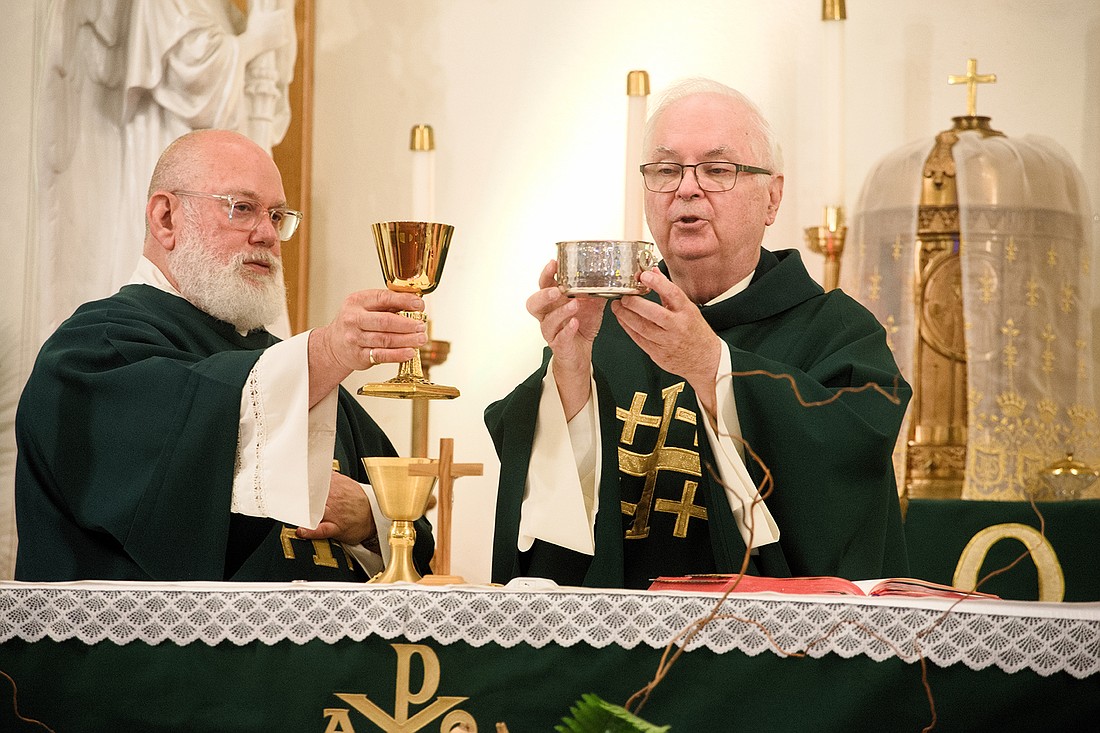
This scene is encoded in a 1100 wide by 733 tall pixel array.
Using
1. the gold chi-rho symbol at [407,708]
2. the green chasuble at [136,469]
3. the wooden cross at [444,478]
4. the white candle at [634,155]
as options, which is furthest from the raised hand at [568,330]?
the white candle at [634,155]

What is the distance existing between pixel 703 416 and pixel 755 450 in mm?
159

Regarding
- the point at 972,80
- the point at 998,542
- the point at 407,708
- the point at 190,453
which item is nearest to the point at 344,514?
the point at 190,453

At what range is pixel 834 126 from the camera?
17.6 feet

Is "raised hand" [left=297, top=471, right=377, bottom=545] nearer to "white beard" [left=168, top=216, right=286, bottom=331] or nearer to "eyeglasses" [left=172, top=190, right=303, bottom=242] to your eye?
"white beard" [left=168, top=216, right=286, bottom=331]

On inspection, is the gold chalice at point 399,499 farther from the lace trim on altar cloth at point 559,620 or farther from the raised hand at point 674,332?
the raised hand at point 674,332

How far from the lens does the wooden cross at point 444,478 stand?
266cm

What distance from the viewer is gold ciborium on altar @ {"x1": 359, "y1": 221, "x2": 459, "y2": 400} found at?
2.68 meters

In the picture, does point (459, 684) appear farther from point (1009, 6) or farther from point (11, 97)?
point (1009, 6)

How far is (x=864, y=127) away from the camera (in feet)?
19.1

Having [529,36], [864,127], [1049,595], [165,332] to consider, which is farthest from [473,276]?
[1049,595]

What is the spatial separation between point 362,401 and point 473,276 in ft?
2.62

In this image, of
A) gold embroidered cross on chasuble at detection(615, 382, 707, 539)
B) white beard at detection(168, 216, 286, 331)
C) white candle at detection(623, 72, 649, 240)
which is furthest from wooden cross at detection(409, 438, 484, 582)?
white candle at detection(623, 72, 649, 240)

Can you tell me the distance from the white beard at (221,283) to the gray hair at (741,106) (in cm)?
124

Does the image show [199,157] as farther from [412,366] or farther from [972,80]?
[972,80]
